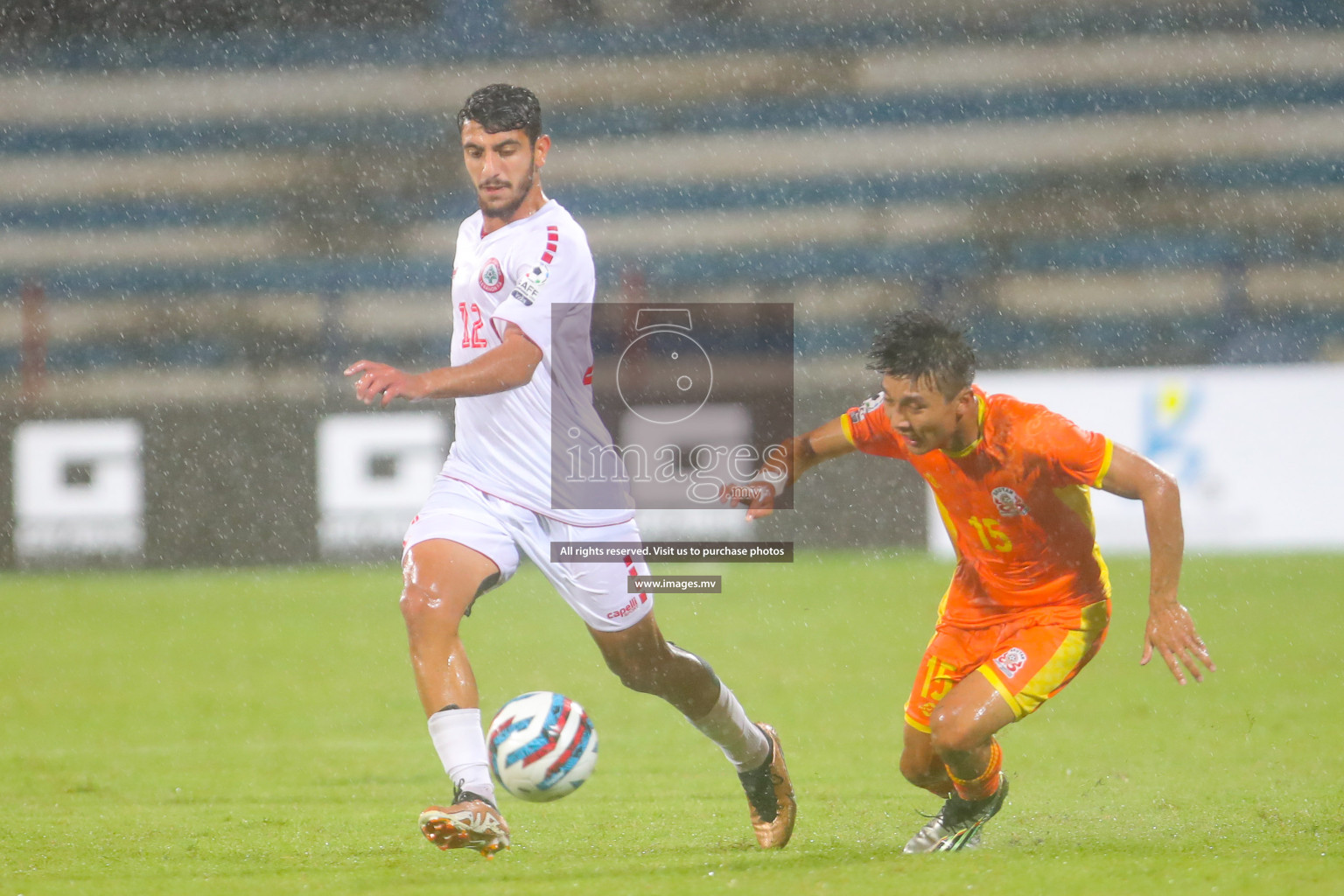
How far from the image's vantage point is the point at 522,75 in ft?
52.1

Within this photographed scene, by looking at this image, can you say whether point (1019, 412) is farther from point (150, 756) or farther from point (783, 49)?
point (783, 49)

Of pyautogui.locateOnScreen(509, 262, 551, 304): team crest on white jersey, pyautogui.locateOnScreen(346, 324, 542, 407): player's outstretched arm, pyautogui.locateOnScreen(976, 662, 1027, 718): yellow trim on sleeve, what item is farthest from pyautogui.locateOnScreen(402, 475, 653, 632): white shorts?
pyautogui.locateOnScreen(976, 662, 1027, 718): yellow trim on sleeve

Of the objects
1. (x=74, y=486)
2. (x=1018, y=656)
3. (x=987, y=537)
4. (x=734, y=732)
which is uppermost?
(x=987, y=537)

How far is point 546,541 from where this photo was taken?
3.88 meters

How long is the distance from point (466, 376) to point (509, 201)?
2.21 feet

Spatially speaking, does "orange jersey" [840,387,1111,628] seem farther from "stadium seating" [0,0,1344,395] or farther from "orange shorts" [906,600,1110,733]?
"stadium seating" [0,0,1344,395]

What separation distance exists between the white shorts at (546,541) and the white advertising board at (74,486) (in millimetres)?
7054

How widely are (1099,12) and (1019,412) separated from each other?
1398 centimetres

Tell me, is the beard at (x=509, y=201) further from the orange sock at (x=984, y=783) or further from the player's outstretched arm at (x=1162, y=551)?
the orange sock at (x=984, y=783)

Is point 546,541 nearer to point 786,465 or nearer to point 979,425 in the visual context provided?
point 786,465

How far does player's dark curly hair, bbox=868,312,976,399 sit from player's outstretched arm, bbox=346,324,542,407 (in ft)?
2.88

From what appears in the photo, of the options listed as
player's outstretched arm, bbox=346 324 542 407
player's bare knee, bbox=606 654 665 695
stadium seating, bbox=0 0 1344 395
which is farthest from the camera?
stadium seating, bbox=0 0 1344 395

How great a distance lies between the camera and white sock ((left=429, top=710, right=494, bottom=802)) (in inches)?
134

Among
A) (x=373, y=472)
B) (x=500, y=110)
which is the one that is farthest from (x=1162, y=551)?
(x=373, y=472)
